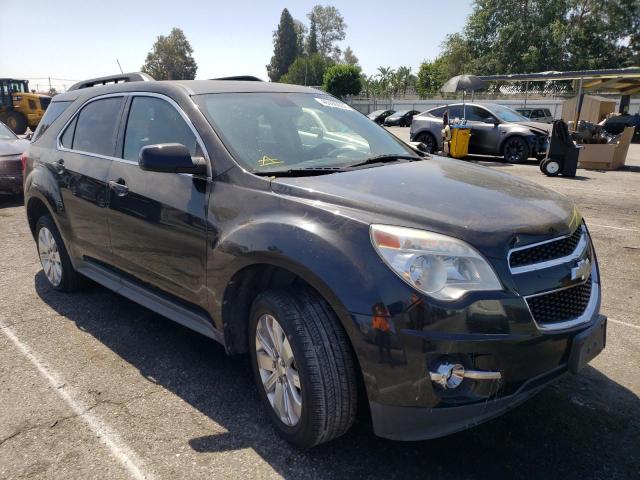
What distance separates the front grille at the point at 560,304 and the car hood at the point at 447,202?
250 mm

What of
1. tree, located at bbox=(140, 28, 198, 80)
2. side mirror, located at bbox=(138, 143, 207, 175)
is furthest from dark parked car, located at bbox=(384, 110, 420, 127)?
tree, located at bbox=(140, 28, 198, 80)

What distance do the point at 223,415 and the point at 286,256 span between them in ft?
3.58

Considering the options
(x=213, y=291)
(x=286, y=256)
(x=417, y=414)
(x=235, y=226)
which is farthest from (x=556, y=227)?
(x=213, y=291)

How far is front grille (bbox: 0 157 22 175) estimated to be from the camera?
877 centimetres

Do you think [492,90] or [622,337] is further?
[492,90]

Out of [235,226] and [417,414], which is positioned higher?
[235,226]

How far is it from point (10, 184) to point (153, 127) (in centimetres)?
678

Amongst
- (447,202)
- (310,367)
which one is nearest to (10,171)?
(310,367)

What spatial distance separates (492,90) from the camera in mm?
43125

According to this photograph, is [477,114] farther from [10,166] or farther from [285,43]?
[285,43]

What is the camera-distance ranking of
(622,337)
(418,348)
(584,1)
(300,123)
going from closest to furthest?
(418,348)
(300,123)
(622,337)
(584,1)

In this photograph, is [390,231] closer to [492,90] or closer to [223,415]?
[223,415]

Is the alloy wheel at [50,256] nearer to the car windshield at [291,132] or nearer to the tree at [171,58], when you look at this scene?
the car windshield at [291,132]

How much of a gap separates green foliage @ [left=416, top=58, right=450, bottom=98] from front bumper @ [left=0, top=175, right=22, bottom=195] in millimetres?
54736
